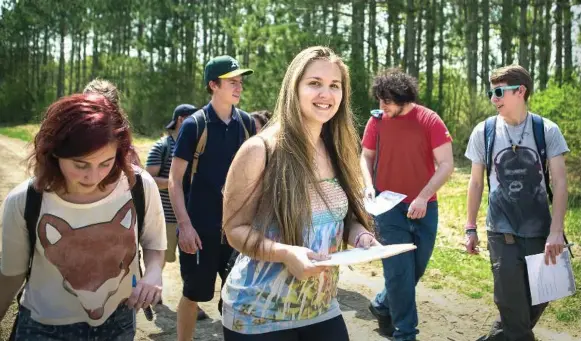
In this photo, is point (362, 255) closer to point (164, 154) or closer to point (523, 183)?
point (523, 183)

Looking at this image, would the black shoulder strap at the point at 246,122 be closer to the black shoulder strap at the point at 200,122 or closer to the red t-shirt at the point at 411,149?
the black shoulder strap at the point at 200,122

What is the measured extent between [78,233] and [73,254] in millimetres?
80

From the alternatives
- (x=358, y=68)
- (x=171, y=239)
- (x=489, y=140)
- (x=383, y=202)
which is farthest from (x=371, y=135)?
(x=358, y=68)

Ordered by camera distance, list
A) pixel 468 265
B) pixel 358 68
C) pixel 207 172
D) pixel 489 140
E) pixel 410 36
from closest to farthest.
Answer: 1. pixel 207 172
2. pixel 489 140
3. pixel 468 265
4. pixel 358 68
5. pixel 410 36

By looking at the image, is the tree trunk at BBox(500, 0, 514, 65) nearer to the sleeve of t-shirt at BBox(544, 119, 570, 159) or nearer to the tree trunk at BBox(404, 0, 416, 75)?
the tree trunk at BBox(404, 0, 416, 75)

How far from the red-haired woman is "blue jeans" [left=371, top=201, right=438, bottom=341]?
258cm

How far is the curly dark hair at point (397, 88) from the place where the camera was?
4867 millimetres

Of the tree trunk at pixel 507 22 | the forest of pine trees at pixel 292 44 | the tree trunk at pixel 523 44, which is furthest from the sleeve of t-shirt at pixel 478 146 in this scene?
the tree trunk at pixel 507 22

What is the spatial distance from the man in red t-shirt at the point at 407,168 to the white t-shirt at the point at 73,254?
2.63 meters

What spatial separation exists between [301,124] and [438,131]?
2575mm

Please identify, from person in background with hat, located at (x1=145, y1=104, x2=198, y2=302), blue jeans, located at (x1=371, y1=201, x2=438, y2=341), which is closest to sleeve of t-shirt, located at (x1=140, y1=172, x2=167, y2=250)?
blue jeans, located at (x1=371, y1=201, x2=438, y2=341)

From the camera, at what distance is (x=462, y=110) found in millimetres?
Answer: 19125

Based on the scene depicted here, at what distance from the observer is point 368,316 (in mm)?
5734

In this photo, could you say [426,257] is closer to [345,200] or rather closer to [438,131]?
[438,131]
